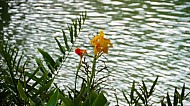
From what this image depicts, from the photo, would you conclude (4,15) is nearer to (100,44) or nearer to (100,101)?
(100,44)

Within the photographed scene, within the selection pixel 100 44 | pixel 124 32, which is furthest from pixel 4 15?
pixel 100 44

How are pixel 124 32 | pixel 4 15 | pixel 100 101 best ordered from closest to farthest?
pixel 100 101, pixel 124 32, pixel 4 15

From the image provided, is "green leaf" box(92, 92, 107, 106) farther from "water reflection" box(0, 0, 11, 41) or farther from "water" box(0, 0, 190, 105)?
"water reflection" box(0, 0, 11, 41)

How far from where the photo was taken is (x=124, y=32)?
5770 millimetres

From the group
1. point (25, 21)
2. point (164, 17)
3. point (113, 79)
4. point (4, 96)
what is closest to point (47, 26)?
point (25, 21)

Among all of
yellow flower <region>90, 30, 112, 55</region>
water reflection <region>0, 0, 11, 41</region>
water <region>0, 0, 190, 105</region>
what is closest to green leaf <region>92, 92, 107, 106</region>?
yellow flower <region>90, 30, 112, 55</region>

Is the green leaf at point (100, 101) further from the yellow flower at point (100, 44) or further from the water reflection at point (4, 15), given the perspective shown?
the water reflection at point (4, 15)

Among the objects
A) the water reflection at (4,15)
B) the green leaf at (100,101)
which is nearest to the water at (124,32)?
the water reflection at (4,15)

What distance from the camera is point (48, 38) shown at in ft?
18.0

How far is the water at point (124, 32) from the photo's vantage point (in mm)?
4133

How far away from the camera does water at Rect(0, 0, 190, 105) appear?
4133 mm

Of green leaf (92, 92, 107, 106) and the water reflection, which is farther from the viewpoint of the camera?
the water reflection

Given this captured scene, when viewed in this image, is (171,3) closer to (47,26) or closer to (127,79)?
(47,26)

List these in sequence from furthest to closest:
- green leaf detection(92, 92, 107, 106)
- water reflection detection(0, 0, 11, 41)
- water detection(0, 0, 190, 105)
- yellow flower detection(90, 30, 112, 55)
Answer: water reflection detection(0, 0, 11, 41) → water detection(0, 0, 190, 105) → yellow flower detection(90, 30, 112, 55) → green leaf detection(92, 92, 107, 106)
